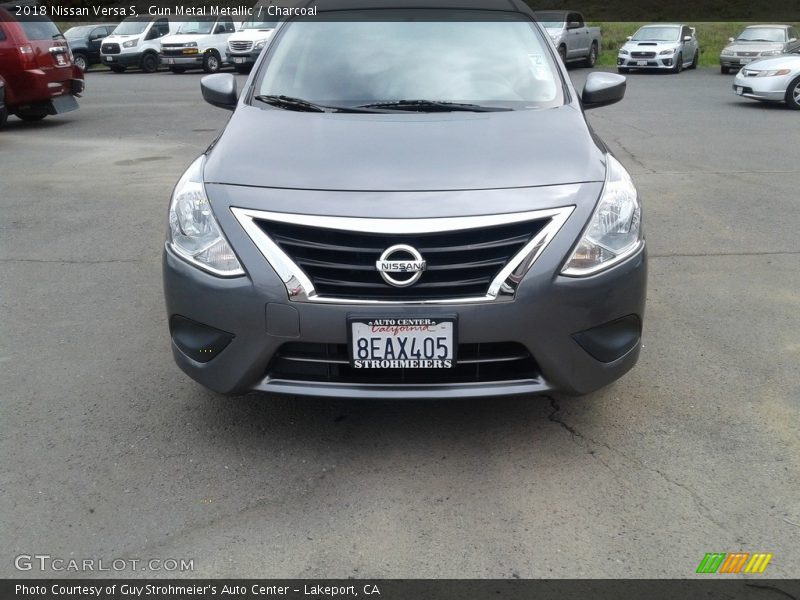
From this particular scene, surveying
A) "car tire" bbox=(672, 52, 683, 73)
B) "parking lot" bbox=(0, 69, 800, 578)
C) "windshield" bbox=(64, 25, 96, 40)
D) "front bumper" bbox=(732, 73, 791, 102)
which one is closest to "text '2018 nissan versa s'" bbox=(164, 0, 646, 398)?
"parking lot" bbox=(0, 69, 800, 578)

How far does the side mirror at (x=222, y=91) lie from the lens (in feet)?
15.8

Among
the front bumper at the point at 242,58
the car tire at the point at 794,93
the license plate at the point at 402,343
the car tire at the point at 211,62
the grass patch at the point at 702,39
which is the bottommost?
the grass patch at the point at 702,39

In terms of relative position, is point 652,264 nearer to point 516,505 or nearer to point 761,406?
point 761,406

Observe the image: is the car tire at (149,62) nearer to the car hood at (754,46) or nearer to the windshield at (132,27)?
the windshield at (132,27)

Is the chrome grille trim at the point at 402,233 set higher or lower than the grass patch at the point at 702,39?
higher

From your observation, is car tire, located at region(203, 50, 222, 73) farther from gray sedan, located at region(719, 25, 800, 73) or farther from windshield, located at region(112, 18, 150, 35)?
gray sedan, located at region(719, 25, 800, 73)

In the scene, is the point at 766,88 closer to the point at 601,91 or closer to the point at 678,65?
the point at 678,65

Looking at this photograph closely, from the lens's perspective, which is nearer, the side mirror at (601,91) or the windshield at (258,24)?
the side mirror at (601,91)

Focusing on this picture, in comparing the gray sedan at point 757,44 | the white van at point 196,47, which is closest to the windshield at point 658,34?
the gray sedan at point 757,44

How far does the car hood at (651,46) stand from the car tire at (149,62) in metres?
15.1

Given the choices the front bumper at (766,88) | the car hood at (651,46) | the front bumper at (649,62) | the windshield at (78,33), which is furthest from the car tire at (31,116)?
the windshield at (78,33)

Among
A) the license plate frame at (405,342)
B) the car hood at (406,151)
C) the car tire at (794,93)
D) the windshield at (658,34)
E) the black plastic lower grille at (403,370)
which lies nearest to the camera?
the license plate frame at (405,342)

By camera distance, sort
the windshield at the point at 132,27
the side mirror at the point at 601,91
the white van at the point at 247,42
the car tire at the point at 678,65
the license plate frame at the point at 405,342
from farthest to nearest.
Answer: the windshield at the point at 132,27, the white van at the point at 247,42, the car tire at the point at 678,65, the side mirror at the point at 601,91, the license plate frame at the point at 405,342

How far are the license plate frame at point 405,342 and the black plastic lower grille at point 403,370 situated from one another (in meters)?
0.07
